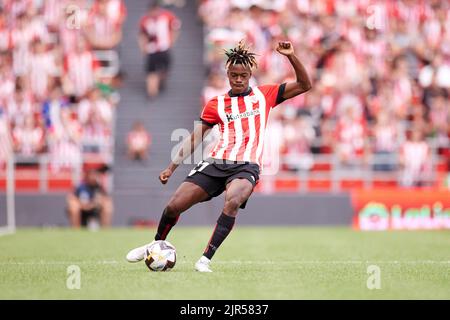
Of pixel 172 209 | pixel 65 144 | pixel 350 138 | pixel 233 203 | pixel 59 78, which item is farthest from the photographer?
pixel 59 78

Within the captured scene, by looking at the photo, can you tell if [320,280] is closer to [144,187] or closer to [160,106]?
[144,187]

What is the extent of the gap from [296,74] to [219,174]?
142cm

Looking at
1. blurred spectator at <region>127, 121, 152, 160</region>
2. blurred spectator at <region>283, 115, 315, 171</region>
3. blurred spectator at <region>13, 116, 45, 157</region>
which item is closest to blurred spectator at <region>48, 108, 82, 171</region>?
blurred spectator at <region>13, 116, 45, 157</region>

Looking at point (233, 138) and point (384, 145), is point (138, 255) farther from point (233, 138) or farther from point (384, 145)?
point (384, 145)

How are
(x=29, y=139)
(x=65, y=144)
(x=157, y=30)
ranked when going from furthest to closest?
1. (x=157, y=30)
2. (x=29, y=139)
3. (x=65, y=144)

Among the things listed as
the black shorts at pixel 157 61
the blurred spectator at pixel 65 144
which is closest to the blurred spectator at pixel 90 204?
the blurred spectator at pixel 65 144

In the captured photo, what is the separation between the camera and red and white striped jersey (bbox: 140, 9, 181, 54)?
24.5 m

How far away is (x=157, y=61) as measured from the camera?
80.6ft

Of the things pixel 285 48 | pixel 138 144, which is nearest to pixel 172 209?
pixel 285 48

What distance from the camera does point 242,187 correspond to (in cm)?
1083

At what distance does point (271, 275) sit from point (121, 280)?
169 centimetres

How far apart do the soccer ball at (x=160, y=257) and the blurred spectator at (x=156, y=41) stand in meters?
13.9

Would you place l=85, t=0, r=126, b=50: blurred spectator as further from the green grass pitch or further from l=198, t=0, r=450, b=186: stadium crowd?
the green grass pitch
